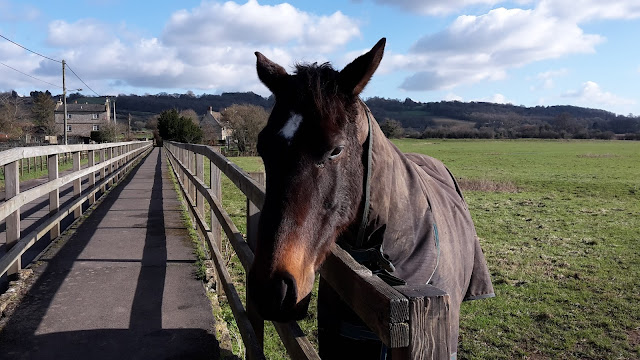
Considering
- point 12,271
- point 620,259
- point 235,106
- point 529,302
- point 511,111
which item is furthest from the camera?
point 511,111

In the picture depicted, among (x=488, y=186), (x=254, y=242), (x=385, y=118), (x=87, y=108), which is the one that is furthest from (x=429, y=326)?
(x=87, y=108)

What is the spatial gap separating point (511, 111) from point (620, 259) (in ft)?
508

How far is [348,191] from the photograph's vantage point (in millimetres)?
1943

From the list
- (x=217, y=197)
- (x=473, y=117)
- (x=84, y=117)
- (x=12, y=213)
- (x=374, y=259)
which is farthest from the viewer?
(x=473, y=117)

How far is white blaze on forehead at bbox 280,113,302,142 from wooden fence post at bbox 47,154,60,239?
5410 mm

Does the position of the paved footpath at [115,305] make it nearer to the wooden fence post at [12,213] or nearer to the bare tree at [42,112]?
the wooden fence post at [12,213]

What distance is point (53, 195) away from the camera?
649 cm

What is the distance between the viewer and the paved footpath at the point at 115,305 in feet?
11.3

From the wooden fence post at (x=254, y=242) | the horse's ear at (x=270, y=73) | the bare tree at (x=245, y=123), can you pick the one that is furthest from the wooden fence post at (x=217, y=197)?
the bare tree at (x=245, y=123)

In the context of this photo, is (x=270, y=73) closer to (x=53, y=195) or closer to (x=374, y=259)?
(x=374, y=259)

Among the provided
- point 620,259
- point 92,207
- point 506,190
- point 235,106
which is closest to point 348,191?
point 620,259

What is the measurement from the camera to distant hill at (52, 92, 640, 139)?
301 feet

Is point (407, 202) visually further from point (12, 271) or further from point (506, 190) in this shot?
point (506, 190)

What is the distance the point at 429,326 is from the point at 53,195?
6.69 m
